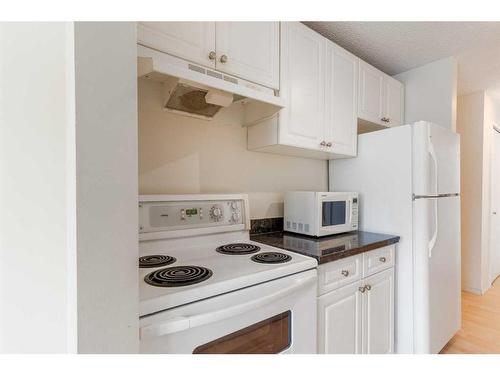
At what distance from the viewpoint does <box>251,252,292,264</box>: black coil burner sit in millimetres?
1074

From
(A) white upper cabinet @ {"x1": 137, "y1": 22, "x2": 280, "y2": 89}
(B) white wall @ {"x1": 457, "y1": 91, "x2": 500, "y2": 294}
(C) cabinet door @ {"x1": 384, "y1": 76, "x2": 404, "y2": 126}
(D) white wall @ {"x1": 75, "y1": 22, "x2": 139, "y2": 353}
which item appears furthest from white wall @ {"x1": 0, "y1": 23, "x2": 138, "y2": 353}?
(B) white wall @ {"x1": 457, "y1": 91, "x2": 500, "y2": 294}

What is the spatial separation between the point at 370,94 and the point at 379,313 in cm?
154

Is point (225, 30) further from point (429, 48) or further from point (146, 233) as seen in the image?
point (429, 48)

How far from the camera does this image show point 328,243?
144 centimetres

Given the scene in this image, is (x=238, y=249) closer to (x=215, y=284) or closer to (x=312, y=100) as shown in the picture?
(x=215, y=284)

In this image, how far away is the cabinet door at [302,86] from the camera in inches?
57.9

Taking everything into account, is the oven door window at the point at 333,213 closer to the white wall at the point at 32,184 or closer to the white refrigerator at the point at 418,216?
the white refrigerator at the point at 418,216

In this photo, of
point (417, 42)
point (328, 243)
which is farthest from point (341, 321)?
point (417, 42)

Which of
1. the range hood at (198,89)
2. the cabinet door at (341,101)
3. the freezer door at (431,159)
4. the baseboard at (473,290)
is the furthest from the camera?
the baseboard at (473,290)

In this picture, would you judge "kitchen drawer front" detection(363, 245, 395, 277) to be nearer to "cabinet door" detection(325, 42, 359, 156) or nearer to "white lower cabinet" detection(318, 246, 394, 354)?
"white lower cabinet" detection(318, 246, 394, 354)

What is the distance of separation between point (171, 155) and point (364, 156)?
135 cm

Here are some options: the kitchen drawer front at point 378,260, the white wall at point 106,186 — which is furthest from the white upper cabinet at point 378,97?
the white wall at point 106,186

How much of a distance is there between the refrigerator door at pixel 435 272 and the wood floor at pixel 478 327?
180 millimetres
